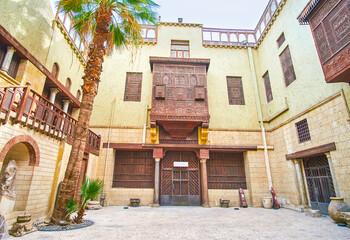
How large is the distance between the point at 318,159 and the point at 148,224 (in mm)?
8497

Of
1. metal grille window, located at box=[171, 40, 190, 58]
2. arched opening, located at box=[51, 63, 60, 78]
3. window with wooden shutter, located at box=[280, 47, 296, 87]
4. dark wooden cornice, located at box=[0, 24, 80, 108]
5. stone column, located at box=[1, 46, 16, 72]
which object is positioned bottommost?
stone column, located at box=[1, 46, 16, 72]

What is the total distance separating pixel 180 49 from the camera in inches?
568

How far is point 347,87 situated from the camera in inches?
285

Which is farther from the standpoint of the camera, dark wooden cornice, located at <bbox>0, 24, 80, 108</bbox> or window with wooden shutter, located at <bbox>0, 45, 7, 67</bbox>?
window with wooden shutter, located at <bbox>0, 45, 7, 67</bbox>

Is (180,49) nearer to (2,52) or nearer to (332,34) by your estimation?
(332,34)

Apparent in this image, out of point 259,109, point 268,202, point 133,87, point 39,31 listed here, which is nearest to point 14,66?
point 39,31

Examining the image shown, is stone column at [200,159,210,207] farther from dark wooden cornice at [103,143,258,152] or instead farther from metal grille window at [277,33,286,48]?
metal grille window at [277,33,286,48]

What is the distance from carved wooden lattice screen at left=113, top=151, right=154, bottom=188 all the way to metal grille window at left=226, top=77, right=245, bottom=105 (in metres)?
6.91

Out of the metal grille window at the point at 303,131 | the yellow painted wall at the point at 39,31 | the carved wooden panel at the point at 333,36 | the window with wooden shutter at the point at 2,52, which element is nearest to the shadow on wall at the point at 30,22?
the yellow painted wall at the point at 39,31

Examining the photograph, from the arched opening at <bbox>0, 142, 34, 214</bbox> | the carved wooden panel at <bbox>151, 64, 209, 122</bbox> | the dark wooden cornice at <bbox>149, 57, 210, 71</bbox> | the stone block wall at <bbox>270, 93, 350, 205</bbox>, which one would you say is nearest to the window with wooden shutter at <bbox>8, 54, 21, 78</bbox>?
the arched opening at <bbox>0, 142, 34, 214</bbox>

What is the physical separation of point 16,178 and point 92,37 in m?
5.65

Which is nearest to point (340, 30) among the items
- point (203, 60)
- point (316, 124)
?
point (316, 124)

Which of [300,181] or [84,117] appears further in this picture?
[300,181]

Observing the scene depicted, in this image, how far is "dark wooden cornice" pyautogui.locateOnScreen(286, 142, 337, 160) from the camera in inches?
308
